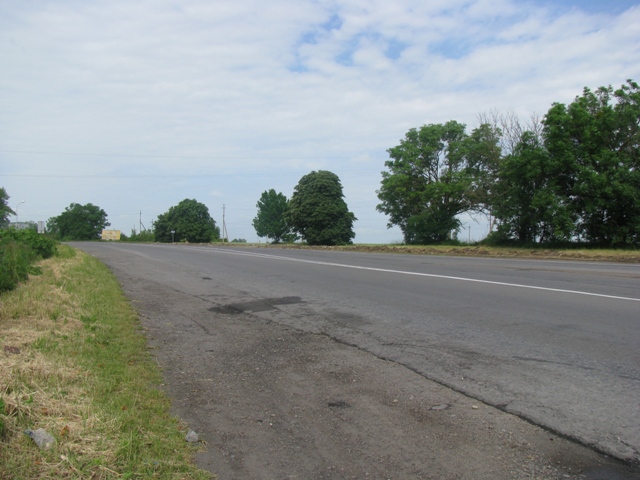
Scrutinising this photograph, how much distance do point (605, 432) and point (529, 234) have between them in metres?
31.3

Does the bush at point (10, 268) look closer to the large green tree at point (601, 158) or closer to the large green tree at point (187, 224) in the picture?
the large green tree at point (601, 158)

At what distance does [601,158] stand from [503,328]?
23588mm

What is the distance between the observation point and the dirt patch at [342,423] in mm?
3328

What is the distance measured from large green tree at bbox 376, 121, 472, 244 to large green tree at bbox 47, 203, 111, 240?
103 metres

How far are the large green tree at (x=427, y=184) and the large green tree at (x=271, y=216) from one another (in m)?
45.8

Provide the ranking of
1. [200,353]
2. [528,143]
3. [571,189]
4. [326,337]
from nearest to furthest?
1. [200,353]
2. [326,337]
3. [571,189]
4. [528,143]

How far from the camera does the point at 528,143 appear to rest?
31578mm

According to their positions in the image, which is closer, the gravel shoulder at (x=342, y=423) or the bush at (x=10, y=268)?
the gravel shoulder at (x=342, y=423)

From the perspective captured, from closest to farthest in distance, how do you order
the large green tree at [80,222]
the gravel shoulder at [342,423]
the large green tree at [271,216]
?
1. the gravel shoulder at [342,423]
2. the large green tree at [271,216]
3. the large green tree at [80,222]

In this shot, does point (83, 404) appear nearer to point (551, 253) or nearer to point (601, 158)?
point (551, 253)

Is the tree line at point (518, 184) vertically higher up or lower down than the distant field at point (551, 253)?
higher up

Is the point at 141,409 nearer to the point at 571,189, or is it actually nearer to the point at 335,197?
the point at 571,189

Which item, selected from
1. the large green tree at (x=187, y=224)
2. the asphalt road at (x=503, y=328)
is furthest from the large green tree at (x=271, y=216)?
the asphalt road at (x=503, y=328)

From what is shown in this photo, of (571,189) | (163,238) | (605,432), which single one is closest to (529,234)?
(571,189)
